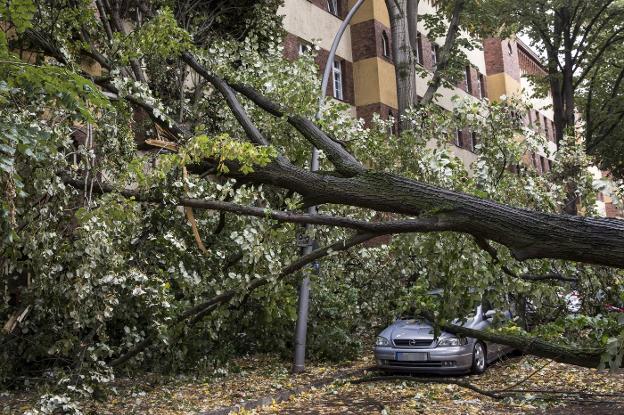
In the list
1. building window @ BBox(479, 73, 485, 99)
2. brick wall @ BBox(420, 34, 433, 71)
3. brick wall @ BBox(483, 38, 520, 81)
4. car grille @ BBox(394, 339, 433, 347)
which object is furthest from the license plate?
brick wall @ BBox(483, 38, 520, 81)

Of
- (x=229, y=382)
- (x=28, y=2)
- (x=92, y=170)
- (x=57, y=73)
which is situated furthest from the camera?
(x=229, y=382)

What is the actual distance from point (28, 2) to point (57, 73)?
1137 mm

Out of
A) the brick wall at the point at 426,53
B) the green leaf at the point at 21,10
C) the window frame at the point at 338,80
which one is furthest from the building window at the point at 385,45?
the green leaf at the point at 21,10

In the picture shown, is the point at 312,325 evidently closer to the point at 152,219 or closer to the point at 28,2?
the point at 152,219

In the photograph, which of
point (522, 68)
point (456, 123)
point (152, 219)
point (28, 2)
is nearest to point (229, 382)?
point (152, 219)

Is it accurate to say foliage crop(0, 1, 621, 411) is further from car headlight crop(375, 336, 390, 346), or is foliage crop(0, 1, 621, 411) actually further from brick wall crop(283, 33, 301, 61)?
brick wall crop(283, 33, 301, 61)

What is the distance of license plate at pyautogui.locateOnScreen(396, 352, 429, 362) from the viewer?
1016 cm

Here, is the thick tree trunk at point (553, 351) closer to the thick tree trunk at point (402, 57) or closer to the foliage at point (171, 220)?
the foliage at point (171, 220)

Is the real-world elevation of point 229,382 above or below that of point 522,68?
below

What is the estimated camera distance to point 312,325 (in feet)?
38.8

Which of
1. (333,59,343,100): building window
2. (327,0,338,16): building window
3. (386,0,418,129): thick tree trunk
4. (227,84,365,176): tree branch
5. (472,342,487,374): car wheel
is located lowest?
(472,342,487,374): car wheel

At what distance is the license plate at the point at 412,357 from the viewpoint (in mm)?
10156

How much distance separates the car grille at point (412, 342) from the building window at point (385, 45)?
15.0 meters

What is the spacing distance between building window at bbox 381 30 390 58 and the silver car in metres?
14.7
